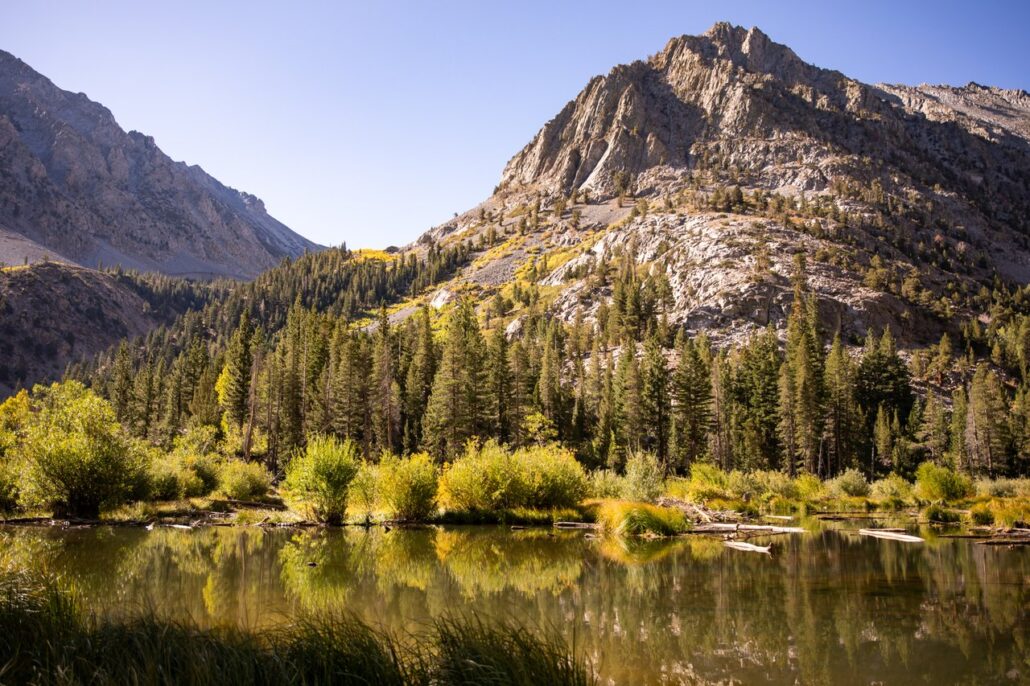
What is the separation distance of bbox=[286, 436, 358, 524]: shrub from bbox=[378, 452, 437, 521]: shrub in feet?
6.94

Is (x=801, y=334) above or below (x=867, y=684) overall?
above

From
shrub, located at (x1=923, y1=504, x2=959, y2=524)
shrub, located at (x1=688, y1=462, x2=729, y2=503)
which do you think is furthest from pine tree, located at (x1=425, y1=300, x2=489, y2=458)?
shrub, located at (x1=923, y1=504, x2=959, y2=524)

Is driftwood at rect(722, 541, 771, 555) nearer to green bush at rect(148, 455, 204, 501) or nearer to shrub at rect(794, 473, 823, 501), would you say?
shrub at rect(794, 473, 823, 501)

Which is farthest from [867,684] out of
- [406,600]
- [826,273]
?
[826,273]

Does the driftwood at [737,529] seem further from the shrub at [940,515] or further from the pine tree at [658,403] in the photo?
the pine tree at [658,403]

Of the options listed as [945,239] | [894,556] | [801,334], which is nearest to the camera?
[894,556]

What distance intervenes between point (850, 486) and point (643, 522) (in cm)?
3541

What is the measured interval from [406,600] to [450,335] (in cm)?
5657

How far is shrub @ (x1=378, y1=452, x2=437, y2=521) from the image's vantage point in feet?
121

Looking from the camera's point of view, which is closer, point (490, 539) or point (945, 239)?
point (490, 539)

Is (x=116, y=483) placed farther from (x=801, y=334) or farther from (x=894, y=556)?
(x=801, y=334)

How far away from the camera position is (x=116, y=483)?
1353 inches

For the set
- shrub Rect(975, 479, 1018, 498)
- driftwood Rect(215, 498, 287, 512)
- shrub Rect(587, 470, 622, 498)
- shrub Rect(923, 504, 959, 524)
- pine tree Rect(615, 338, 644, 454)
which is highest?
pine tree Rect(615, 338, 644, 454)

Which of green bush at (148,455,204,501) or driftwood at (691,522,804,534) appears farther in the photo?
green bush at (148,455,204,501)
